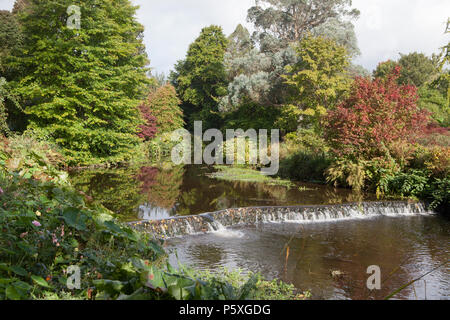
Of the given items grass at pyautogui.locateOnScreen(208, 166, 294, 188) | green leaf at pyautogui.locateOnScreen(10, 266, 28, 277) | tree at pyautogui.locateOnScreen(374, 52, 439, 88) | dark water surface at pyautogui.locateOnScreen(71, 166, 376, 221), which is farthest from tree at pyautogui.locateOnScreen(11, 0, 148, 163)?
tree at pyautogui.locateOnScreen(374, 52, 439, 88)

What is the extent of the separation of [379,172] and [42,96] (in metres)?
13.2

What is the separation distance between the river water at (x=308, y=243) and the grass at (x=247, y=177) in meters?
1.29

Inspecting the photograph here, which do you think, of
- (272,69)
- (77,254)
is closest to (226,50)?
(272,69)

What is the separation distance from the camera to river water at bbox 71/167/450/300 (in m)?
4.71

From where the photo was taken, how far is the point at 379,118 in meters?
11.0

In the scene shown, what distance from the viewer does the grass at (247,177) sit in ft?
42.0

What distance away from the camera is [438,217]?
8727mm

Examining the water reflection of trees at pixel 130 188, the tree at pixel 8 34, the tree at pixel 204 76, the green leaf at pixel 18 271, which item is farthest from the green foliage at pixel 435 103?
the green leaf at pixel 18 271

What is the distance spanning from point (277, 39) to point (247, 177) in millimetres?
13084

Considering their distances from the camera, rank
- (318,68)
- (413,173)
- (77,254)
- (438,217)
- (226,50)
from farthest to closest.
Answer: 1. (226,50)
2. (318,68)
3. (413,173)
4. (438,217)
5. (77,254)

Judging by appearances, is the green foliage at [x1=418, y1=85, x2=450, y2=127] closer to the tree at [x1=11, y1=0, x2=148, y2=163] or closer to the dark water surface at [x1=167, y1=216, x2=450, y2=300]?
the dark water surface at [x1=167, y1=216, x2=450, y2=300]

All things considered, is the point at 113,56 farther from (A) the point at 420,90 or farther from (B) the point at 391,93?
(A) the point at 420,90

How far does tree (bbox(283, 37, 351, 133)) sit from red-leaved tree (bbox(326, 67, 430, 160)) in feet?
16.4

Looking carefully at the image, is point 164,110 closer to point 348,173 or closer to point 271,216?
point 348,173
